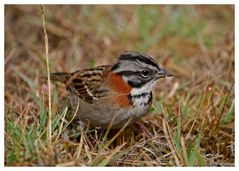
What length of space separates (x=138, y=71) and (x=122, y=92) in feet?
0.75

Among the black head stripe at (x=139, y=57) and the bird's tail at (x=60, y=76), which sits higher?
the black head stripe at (x=139, y=57)

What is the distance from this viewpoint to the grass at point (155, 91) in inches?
168

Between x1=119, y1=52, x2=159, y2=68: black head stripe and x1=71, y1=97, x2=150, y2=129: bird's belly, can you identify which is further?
x1=71, y1=97, x2=150, y2=129: bird's belly

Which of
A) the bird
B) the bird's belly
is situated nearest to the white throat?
the bird

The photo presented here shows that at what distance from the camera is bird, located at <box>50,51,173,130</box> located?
475 centimetres

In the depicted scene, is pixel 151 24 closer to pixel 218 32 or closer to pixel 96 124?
pixel 218 32

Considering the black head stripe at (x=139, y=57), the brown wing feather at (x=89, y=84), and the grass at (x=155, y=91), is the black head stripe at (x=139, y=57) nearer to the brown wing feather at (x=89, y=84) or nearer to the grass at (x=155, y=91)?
the brown wing feather at (x=89, y=84)

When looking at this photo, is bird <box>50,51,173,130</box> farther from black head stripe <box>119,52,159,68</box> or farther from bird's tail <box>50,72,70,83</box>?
bird's tail <box>50,72,70,83</box>

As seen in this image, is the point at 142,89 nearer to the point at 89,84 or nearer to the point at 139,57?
the point at 139,57

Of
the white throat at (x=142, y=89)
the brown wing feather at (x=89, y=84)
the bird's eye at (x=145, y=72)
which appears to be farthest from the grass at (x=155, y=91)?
the bird's eye at (x=145, y=72)

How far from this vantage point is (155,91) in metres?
6.00

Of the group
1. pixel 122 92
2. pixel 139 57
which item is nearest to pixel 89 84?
pixel 122 92

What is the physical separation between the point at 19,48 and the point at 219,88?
2512 millimetres

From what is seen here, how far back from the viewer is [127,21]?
752 centimetres
